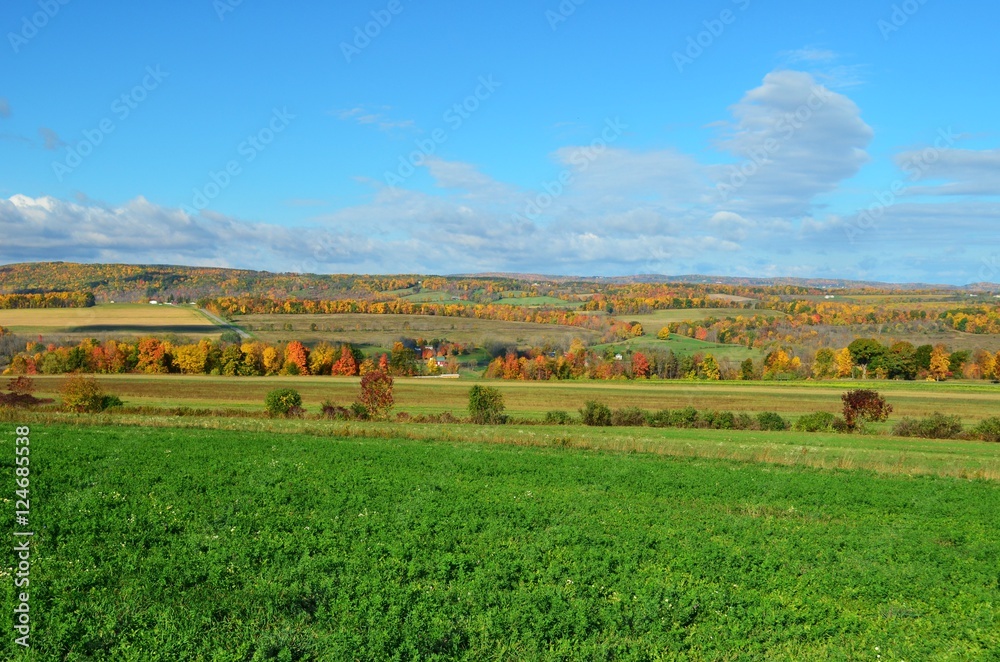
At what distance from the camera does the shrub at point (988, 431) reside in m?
45.5

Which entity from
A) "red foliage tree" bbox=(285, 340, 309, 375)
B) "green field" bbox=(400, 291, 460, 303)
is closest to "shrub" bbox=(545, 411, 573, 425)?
"red foliage tree" bbox=(285, 340, 309, 375)

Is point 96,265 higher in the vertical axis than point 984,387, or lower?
higher

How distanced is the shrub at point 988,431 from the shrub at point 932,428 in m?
0.96

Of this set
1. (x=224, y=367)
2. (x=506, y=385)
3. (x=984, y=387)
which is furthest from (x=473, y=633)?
(x=984, y=387)

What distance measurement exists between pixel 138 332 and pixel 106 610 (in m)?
88.9

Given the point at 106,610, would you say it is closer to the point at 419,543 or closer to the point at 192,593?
the point at 192,593

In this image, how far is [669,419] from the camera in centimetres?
5022

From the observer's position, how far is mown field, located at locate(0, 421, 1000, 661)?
933cm

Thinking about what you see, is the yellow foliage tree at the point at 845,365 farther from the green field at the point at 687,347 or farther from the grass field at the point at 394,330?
the grass field at the point at 394,330

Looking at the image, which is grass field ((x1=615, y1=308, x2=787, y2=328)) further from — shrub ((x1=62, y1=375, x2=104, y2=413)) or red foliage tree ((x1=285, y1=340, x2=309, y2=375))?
shrub ((x1=62, y1=375, x2=104, y2=413))

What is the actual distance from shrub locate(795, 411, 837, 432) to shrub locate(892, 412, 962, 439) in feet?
13.5

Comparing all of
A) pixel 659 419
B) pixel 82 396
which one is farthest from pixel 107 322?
pixel 659 419

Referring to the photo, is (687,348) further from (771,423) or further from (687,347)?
(771,423)

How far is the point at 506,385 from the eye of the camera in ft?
258
